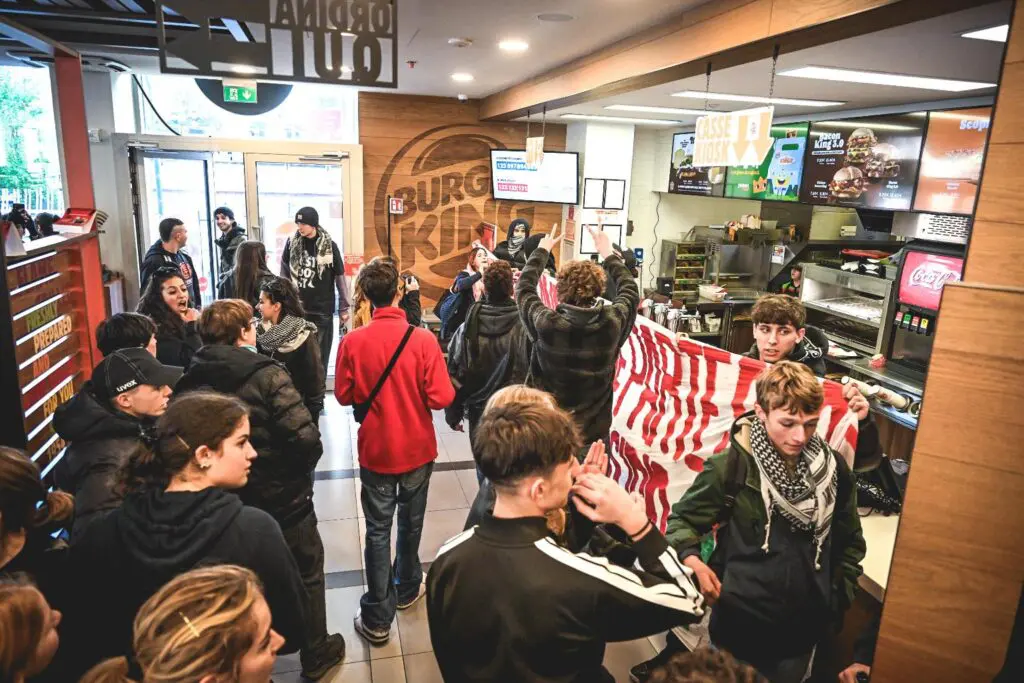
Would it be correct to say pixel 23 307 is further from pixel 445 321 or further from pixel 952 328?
pixel 952 328

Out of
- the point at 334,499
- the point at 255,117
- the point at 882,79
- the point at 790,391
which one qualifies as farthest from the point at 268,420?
the point at 255,117

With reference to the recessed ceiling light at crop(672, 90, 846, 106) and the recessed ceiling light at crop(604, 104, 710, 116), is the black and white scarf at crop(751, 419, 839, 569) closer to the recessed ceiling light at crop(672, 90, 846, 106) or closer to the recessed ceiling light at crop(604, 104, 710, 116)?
the recessed ceiling light at crop(672, 90, 846, 106)

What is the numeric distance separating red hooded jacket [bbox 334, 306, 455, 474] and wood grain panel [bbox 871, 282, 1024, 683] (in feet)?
6.43

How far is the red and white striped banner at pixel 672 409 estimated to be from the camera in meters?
3.10

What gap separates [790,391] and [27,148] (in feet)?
17.6

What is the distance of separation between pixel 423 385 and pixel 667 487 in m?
1.41

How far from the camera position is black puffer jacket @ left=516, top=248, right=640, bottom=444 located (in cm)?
318

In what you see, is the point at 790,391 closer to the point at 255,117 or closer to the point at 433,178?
the point at 433,178

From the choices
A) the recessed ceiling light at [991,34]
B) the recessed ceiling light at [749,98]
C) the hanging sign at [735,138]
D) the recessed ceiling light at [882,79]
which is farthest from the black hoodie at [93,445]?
the recessed ceiling light at [749,98]

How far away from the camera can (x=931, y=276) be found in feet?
16.1

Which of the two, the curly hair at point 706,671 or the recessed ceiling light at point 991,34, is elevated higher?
the recessed ceiling light at point 991,34

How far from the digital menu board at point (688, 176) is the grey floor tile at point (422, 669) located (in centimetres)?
615

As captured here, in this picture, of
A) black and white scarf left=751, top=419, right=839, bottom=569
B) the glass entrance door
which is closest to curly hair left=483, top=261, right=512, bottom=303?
black and white scarf left=751, top=419, right=839, bottom=569

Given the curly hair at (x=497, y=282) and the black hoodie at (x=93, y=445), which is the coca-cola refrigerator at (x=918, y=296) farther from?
the black hoodie at (x=93, y=445)
